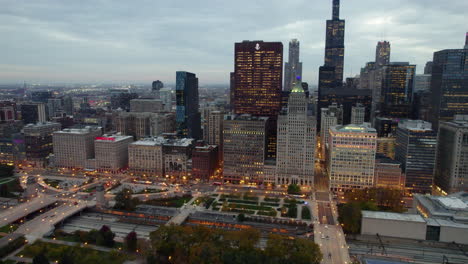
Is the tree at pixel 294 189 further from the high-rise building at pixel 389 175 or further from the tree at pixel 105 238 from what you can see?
the tree at pixel 105 238

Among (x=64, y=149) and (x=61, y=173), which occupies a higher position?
(x=64, y=149)

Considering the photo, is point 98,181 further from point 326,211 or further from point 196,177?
point 326,211

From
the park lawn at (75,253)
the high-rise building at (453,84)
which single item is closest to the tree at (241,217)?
the park lawn at (75,253)

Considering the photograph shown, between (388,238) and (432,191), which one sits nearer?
(388,238)

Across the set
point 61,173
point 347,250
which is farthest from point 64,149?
point 347,250

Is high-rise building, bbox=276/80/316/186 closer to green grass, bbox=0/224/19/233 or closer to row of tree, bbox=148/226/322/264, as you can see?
row of tree, bbox=148/226/322/264

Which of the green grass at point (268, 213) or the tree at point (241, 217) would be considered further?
the green grass at point (268, 213)

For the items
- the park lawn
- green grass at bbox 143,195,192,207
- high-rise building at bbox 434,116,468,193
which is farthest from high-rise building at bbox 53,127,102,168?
high-rise building at bbox 434,116,468,193
